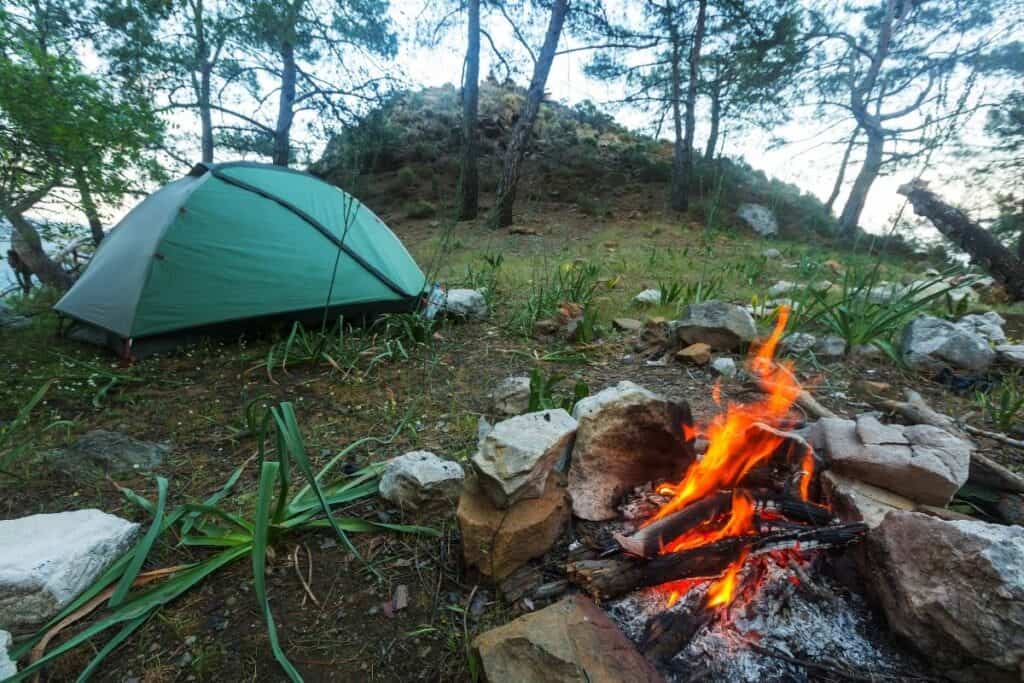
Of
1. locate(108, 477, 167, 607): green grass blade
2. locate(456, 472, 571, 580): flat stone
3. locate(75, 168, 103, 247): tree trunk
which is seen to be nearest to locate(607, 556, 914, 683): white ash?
locate(456, 472, 571, 580): flat stone

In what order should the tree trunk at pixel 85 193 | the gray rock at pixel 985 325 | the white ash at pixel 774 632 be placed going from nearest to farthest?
the white ash at pixel 774 632
the gray rock at pixel 985 325
the tree trunk at pixel 85 193

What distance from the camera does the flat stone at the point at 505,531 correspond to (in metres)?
1.10

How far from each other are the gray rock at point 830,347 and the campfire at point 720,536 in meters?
1.73

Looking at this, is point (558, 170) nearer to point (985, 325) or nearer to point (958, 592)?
point (985, 325)

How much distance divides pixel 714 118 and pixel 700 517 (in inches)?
544

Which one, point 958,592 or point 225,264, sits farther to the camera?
point 225,264

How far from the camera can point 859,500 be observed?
3.85ft

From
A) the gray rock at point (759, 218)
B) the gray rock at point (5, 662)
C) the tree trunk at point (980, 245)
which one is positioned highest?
the gray rock at point (759, 218)

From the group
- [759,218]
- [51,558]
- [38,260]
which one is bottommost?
[38,260]

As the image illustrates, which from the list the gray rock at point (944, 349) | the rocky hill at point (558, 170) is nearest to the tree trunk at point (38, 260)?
the rocky hill at point (558, 170)

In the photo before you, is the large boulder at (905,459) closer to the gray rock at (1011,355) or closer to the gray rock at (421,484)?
the gray rock at (421,484)

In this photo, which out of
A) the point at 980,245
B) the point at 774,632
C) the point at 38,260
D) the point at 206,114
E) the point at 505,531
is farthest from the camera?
the point at 206,114

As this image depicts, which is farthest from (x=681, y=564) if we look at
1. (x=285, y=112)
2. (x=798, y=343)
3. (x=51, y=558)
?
(x=285, y=112)

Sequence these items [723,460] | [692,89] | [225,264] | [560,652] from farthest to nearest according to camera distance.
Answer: [692,89] → [225,264] → [723,460] → [560,652]
